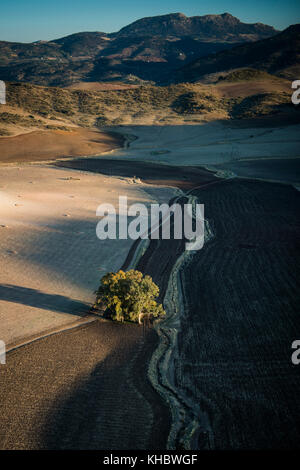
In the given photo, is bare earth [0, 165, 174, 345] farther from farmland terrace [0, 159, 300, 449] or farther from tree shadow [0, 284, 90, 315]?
farmland terrace [0, 159, 300, 449]

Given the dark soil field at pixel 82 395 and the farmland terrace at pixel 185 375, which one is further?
the farmland terrace at pixel 185 375

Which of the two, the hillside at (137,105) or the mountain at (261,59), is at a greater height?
the mountain at (261,59)

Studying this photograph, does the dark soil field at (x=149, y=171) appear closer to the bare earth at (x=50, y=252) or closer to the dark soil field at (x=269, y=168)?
the dark soil field at (x=269, y=168)

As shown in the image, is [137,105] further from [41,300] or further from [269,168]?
[41,300]

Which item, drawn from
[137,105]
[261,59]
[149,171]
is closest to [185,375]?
[149,171]

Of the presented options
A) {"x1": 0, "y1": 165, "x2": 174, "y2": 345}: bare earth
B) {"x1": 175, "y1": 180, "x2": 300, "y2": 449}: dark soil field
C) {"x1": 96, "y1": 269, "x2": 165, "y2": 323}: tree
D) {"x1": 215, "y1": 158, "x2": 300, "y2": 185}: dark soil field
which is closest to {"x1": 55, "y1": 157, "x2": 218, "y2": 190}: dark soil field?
{"x1": 215, "y1": 158, "x2": 300, "y2": 185}: dark soil field

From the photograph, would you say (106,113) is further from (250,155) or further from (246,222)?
(246,222)

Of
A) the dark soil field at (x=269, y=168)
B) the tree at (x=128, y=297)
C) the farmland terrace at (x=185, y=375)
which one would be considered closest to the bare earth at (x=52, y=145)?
the dark soil field at (x=269, y=168)
